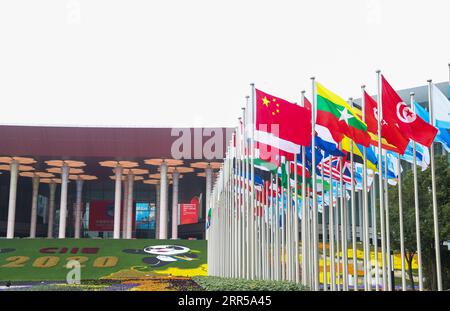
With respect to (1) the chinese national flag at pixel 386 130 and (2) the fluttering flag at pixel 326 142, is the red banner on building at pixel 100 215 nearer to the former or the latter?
(2) the fluttering flag at pixel 326 142

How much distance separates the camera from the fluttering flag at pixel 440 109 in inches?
642

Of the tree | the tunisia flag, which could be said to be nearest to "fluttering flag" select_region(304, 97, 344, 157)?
the tunisia flag

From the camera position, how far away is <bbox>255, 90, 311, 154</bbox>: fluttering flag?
60.2 ft

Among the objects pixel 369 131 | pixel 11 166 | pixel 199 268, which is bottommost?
pixel 199 268

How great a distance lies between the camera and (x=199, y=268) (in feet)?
156

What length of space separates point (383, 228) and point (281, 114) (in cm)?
445

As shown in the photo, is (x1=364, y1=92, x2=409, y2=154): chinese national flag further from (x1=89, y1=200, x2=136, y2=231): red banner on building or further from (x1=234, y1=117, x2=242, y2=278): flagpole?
(x1=89, y1=200, x2=136, y2=231): red banner on building

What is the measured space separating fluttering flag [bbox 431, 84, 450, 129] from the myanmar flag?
77.4 inches

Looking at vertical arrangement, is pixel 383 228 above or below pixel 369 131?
below

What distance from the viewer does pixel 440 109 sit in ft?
54.0

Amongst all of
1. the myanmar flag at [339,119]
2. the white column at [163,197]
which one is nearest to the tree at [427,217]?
the myanmar flag at [339,119]
